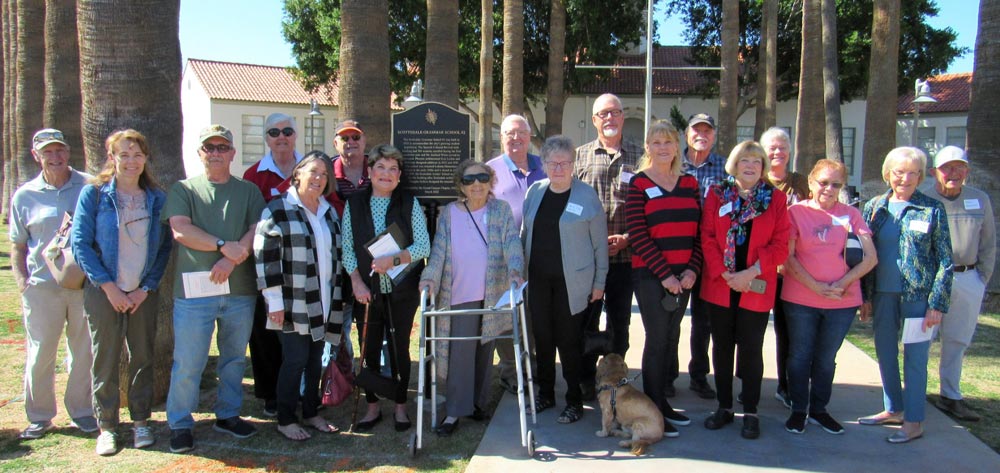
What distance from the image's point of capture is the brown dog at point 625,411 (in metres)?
4.34

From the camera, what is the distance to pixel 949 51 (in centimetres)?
2820

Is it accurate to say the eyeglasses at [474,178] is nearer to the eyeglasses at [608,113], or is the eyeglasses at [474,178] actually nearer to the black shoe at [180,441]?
the eyeglasses at [608,113]

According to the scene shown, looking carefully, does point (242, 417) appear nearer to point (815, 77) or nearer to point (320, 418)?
point (320, 418)

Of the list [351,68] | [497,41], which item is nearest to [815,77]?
[351,68]

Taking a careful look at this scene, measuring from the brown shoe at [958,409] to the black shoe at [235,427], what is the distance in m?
4.96

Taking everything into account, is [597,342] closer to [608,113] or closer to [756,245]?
[756,245]

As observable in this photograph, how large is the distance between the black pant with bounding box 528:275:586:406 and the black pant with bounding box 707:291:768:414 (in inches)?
36.3

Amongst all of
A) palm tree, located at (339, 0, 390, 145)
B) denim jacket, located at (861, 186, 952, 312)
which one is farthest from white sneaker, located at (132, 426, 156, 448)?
denim jacket, located at (861, 186, 952, 312)

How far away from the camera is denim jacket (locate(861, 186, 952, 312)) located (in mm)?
4426

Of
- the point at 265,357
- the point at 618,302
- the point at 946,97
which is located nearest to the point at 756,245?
the point at 618,302

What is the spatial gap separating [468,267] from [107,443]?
2527 millimetres

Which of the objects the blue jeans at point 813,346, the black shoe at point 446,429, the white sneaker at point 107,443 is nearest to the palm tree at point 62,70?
the white sneaker at point 107,443

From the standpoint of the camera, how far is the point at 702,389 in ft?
17.9

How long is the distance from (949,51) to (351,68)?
96.3ft
